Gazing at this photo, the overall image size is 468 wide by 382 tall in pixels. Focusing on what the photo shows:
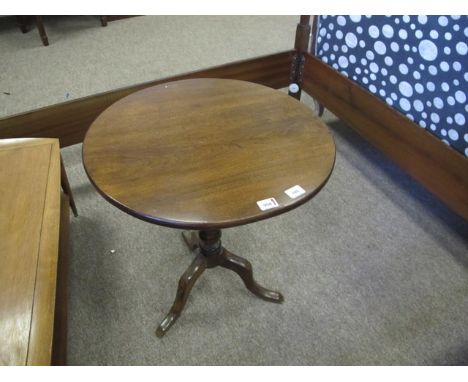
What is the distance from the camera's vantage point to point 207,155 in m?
Answer: 0.92

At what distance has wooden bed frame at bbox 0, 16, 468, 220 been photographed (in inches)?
51.4

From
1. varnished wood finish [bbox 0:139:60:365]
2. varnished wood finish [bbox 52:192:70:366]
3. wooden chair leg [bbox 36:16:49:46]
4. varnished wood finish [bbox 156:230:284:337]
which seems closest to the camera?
varnished wood finish [bbox 0:139:60:365]

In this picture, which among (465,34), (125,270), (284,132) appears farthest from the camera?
(125,270)

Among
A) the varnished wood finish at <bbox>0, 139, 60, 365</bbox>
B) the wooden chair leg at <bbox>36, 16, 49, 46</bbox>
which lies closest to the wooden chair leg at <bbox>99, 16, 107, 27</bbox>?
the wooden chair leg at <bbox>36, 16, 49, 46</bbox>

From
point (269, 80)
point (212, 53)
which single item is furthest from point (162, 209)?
point (212, 53)

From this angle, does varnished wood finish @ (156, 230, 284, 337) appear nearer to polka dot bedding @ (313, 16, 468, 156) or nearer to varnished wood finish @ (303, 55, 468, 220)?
varnished wood finish @ (303, 55, 468, 220)

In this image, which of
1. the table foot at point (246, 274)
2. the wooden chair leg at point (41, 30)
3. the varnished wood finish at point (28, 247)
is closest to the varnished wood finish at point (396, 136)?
the table foot at point (246, 274)

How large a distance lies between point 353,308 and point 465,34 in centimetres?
102

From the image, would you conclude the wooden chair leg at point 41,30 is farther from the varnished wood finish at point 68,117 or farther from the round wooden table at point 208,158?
the round wooden table at point 208,158

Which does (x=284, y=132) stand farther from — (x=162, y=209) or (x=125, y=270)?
(x=125, y=270)

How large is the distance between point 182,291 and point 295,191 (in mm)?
572

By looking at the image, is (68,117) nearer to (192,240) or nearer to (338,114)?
(192,240)

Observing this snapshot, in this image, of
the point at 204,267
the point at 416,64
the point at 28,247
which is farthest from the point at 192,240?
the point at 416,64
